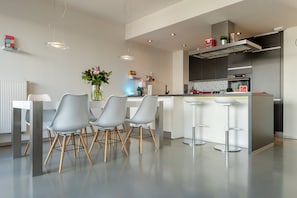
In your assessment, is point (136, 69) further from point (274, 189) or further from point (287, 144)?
point (274, 189)

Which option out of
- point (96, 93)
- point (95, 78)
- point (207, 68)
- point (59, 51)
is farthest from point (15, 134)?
point (207, 68)

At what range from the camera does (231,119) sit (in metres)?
3.63

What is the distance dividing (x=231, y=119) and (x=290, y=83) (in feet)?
6.68

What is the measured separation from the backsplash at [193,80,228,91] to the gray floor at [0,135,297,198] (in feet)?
11.8

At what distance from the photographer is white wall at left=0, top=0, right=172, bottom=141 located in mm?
3707

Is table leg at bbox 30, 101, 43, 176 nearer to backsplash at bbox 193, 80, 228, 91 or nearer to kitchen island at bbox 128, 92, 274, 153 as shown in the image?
kitchen island at bbox 128, 92, 274, 153

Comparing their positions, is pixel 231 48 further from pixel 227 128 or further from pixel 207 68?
pixel 207 68

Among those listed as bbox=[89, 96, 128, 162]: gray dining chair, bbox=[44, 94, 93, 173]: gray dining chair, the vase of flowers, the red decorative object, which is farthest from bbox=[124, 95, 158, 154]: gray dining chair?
the red decorative object

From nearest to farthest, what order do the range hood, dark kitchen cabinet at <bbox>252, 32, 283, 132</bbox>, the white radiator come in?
the white radiator, the range hood, dark kitchen cabinet at <bbox>252, 32, 283, 132</bbox>

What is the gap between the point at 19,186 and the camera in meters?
1.92

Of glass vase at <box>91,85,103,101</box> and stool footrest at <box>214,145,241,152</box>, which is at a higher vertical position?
glass vase at <box>91,85,103,101</box>

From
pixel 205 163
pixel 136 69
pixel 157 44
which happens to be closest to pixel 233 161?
pixel 205 163

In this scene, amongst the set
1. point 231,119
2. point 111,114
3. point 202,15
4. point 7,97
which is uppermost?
point 202,15

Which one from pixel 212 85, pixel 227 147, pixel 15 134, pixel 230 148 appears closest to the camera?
pixel 15 134
